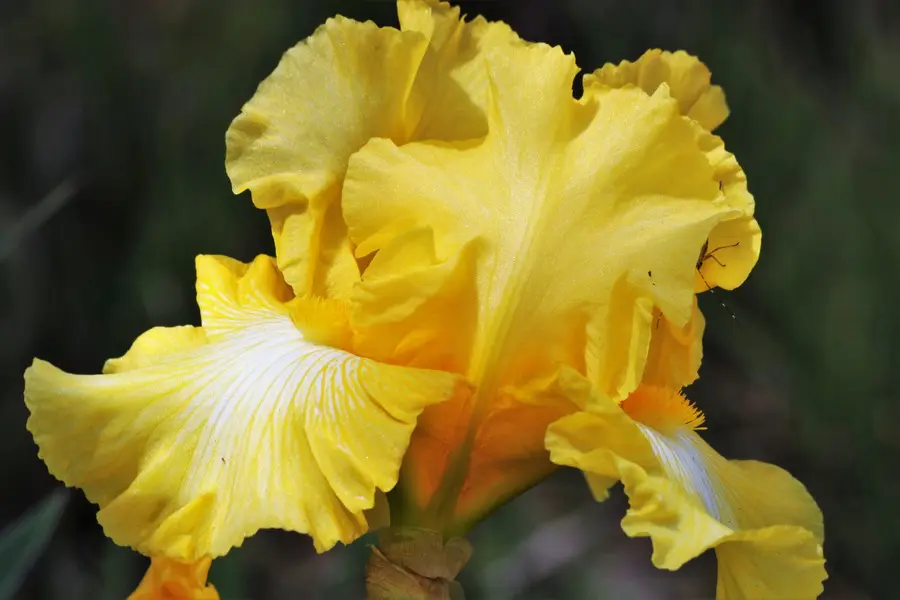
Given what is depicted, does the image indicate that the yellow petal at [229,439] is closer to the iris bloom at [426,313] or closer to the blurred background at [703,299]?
the iris bloom at [426,313]

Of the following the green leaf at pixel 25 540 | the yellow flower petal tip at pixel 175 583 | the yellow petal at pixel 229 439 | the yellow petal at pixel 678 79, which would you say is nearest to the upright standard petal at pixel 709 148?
the yellow petal at pixel 678 79

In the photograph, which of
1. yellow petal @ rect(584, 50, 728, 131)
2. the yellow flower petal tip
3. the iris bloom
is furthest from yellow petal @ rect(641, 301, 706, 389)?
the yellow flower petal tip

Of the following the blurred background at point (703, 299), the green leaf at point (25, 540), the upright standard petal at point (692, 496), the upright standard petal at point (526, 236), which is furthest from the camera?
the blurred background at point (703, 299)

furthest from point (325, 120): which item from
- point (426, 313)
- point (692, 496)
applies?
point (692, 496)

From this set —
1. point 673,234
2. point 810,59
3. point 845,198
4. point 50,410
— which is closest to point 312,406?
point 50,410

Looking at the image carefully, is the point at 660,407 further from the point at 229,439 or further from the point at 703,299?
the point at 703,299

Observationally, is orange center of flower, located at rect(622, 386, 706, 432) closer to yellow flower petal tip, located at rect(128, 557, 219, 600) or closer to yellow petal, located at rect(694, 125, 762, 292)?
yellow petal, located at rect(694, 125, 762, 292)
